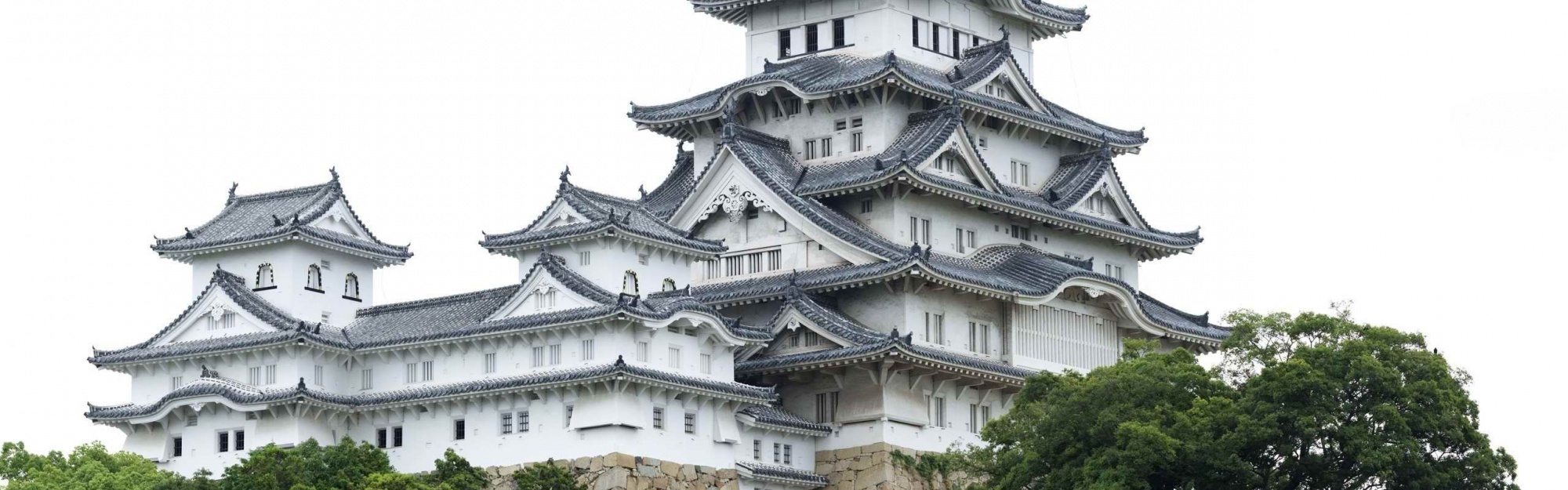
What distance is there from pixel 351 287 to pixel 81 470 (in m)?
10.5

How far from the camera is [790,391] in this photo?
76.3 metres

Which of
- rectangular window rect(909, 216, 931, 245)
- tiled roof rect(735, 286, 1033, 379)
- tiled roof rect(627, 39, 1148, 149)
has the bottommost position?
tiled roof rect(735, 286, 1033, 379)

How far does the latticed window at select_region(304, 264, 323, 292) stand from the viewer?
2972 inches

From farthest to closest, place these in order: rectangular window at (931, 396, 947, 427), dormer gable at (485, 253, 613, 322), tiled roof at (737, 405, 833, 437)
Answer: rectangular window at (931, 396, 947, 427) → tiled roof at (737, 405, 833, 437) → dormer gable at (485, 253, 613, 322)

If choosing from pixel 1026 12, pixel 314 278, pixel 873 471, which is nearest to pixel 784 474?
pixel 873 471

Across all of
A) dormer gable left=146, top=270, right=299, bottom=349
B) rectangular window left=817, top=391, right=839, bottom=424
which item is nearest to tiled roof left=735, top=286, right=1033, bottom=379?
rectangular window left=817, top=391, right=839, bottom=424

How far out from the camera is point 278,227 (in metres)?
74.6

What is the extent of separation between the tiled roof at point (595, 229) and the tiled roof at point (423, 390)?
3.81m

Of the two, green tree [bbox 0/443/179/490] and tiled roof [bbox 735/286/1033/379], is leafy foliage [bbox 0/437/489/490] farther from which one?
tiled roof [bbox 735/286/1033/379]

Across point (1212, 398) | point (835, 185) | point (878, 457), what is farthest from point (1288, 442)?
point (835, 185)

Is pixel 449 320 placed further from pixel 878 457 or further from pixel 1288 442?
pixel 1288 442

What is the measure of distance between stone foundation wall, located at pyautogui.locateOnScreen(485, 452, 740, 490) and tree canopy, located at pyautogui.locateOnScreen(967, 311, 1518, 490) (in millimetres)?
8718

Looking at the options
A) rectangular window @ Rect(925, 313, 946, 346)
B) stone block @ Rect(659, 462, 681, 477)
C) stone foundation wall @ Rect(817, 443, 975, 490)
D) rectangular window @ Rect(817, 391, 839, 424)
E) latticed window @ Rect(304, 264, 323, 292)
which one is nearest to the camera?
stone block @ Rect(659, 462, 681, 477)

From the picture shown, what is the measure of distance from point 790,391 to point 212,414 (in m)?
15.1
